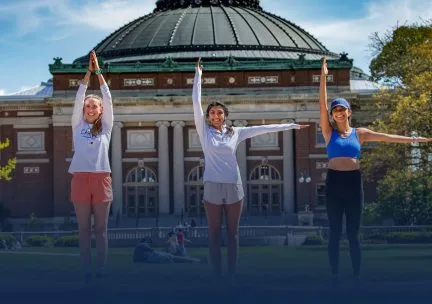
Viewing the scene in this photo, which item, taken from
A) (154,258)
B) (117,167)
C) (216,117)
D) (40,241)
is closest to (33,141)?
(117,167)

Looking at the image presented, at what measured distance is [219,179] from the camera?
1441cm

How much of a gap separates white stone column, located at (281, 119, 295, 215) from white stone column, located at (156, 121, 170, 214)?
359 inches

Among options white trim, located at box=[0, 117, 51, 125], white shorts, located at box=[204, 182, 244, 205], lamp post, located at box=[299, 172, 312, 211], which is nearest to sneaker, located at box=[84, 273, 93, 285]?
white shorts, located at box=[204, 182, 244, 205]

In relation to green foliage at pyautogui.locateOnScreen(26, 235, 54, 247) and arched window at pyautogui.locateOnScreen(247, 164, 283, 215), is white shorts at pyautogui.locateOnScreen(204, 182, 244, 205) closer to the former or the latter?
green foliage at pyautogui.locateOnScreen(26, 235, 54, 247)

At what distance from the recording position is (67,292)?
1211cm

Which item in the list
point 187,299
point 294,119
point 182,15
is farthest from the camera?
point 182,15

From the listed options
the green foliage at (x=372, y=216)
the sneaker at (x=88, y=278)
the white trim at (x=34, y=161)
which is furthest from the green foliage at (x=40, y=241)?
the white trim at (x=34, y=161)

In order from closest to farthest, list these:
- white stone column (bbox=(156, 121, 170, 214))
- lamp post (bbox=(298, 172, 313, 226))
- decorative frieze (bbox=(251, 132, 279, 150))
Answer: lamp post (bbox=(298, 172, 313, 226))
white stone column (bbox=(156, 121, 170, 214))
decorative frieze (bbox=(251, 132, 279, 150))

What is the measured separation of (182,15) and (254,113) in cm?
1847

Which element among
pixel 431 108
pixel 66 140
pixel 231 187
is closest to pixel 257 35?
pixel 66 140

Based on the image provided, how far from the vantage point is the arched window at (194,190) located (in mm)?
80500

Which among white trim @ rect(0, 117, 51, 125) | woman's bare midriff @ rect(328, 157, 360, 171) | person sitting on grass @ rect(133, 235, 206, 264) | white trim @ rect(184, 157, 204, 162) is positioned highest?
white trim @ rect(0, 117, 51, 125)

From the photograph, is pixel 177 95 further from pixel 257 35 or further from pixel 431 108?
pixel 431 108

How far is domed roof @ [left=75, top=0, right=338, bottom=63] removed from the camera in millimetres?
88812
